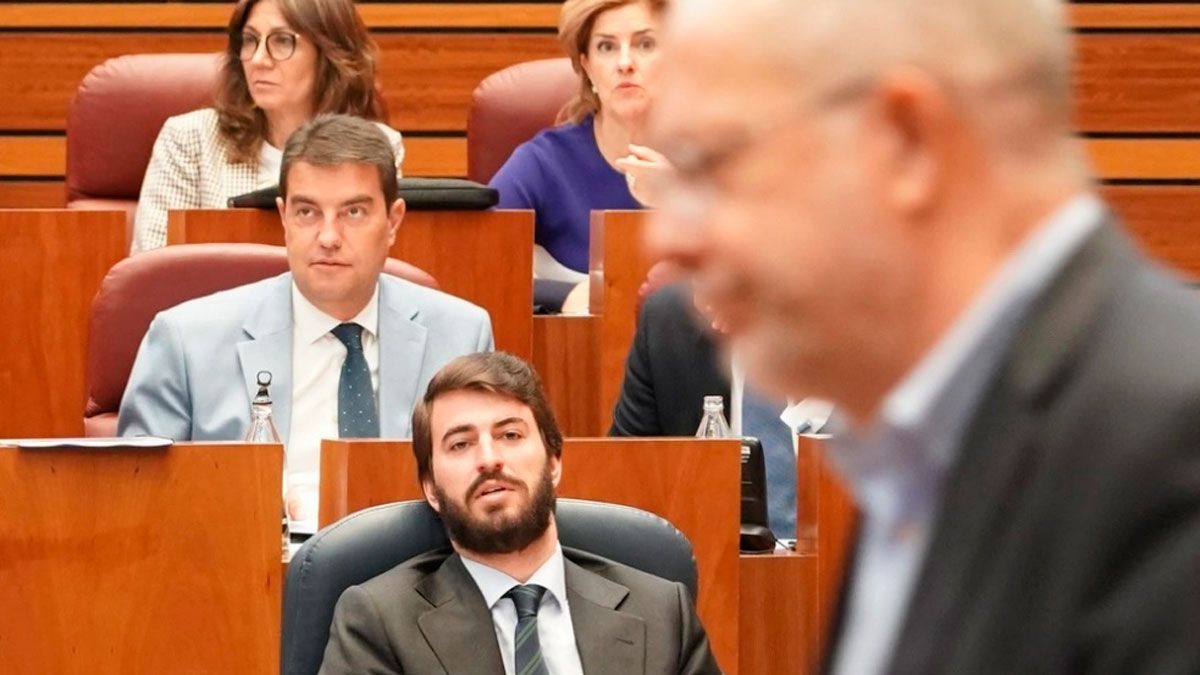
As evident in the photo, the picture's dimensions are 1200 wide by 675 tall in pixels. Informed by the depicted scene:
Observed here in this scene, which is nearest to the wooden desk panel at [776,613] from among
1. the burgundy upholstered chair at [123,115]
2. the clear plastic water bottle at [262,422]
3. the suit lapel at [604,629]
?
the suit lapel at [604,629]

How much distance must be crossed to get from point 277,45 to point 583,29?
571 mm

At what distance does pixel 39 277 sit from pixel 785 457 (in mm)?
1322

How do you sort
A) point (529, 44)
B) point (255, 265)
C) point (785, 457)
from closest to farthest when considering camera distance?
1. point (785, 457)
2. point (255, 265)
3. point (529, 44)

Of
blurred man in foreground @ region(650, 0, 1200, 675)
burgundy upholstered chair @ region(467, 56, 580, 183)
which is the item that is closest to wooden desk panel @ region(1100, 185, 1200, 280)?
burgundy upholstered chair @ region(467, 56, 580, 183)

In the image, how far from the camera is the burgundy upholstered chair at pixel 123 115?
164 inches

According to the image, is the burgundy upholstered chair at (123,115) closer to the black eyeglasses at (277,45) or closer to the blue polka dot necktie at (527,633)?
the black eyeglasses at (277,45)

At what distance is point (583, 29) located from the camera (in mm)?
3771

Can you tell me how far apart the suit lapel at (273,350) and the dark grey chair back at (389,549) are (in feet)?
2.09

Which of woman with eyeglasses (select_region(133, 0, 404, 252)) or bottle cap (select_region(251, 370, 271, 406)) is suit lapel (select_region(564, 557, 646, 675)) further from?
woman with eyeglasses (select_region(133, 0, 404, 252))

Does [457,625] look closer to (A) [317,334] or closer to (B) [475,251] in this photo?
(A) [317,334]

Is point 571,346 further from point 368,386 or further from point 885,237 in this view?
point 885,237

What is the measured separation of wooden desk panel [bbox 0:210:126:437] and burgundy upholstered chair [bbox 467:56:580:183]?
1.06m

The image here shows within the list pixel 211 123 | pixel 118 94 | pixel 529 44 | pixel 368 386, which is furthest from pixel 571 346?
pixel 529 44

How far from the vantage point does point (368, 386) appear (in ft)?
9.86
